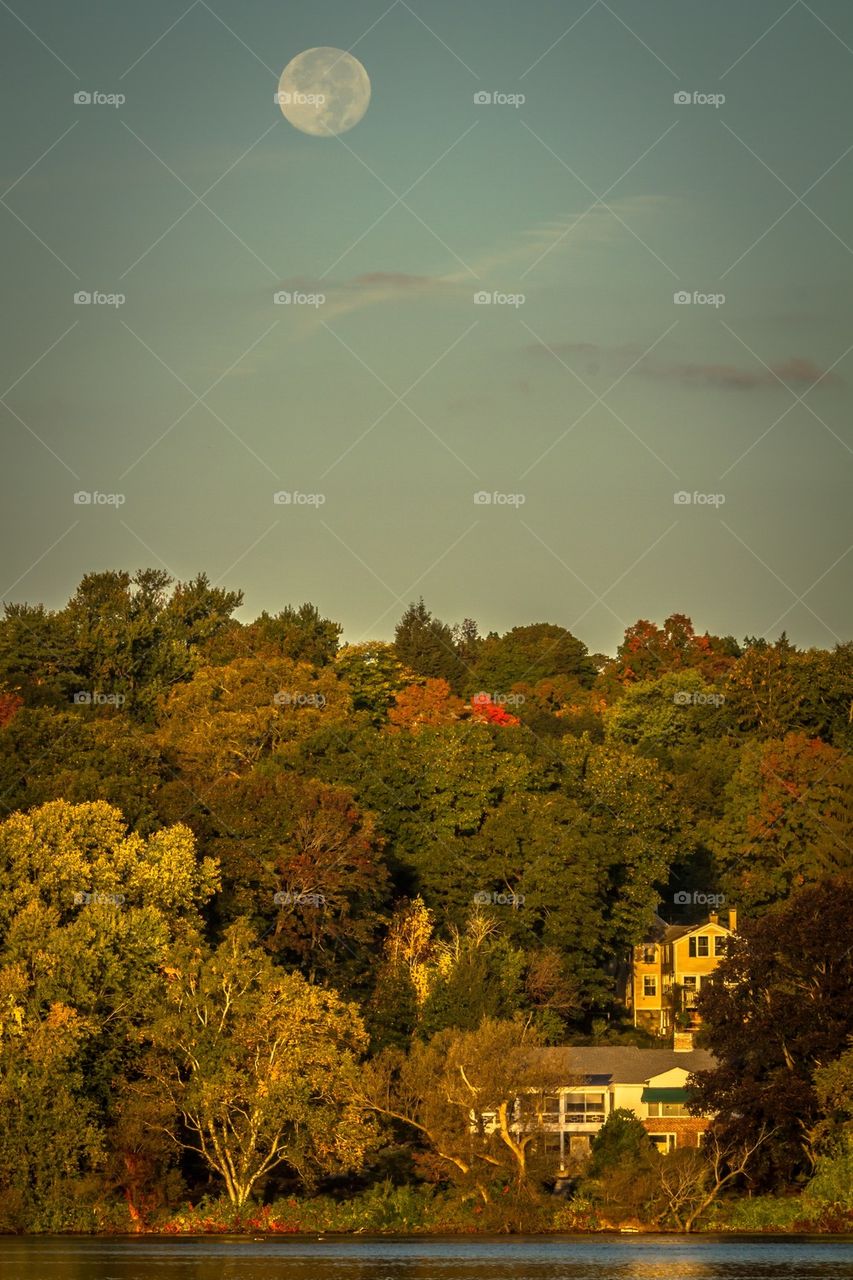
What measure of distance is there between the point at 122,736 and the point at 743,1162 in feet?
111

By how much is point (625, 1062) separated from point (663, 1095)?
2.82 metres

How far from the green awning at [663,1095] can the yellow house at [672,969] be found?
2025 cm

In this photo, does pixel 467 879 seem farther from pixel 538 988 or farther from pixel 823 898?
pixel 823 898

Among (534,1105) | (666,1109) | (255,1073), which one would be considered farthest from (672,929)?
(255,1073)

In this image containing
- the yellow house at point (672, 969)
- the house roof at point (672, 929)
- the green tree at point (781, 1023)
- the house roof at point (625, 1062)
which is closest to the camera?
the green tree at point (781, 1023)

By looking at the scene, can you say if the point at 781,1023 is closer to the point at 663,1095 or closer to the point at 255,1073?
the point at 663,1095

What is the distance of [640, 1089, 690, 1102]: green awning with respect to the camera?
236 ft

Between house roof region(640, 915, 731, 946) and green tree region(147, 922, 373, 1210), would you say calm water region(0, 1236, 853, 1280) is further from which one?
house roof region(640, 915, 731, 946)

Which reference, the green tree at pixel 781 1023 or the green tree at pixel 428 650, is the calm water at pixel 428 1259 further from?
the green tree at pixel 428 650

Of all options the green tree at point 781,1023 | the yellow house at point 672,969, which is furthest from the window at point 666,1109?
the yellow house at point 672,969

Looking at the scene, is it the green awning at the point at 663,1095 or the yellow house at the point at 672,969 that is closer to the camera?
the green awning at the point at 663,1095

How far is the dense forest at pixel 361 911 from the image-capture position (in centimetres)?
5906

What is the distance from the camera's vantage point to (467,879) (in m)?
86.0

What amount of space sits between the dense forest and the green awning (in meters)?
5.57
